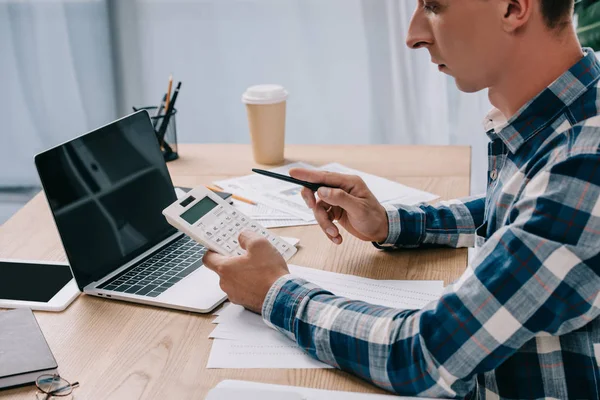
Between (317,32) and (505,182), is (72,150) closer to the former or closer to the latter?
(505,182)

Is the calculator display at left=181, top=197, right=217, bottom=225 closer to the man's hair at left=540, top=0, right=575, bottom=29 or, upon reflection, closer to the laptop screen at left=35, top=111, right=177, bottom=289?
the laptop screen at left=35, top=111, right=177, bottom=289

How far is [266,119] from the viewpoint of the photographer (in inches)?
65.9

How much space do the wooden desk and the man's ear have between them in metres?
0.42

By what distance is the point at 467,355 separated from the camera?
797 mm

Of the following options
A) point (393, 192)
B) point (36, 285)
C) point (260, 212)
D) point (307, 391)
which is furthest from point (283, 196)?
point (307, 391)

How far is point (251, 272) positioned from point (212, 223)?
0.55ft

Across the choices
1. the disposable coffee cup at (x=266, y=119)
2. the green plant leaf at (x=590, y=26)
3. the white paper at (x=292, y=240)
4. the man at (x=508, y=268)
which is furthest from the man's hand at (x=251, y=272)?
the green plant leaf at (x=590, y=26)

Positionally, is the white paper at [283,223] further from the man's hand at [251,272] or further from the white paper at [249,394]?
the white paper at [249,394]

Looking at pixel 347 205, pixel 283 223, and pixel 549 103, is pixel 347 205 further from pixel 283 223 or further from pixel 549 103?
pixel 549 103

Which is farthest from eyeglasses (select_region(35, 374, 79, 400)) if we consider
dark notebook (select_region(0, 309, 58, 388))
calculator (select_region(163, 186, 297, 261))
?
calculator (select_region(163, 186, 297, 261))

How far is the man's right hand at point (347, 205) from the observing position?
120 cm

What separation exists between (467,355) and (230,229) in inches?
19.2

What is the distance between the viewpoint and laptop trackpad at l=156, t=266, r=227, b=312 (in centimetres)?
104

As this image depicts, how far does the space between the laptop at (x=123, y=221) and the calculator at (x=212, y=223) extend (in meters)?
0.06
